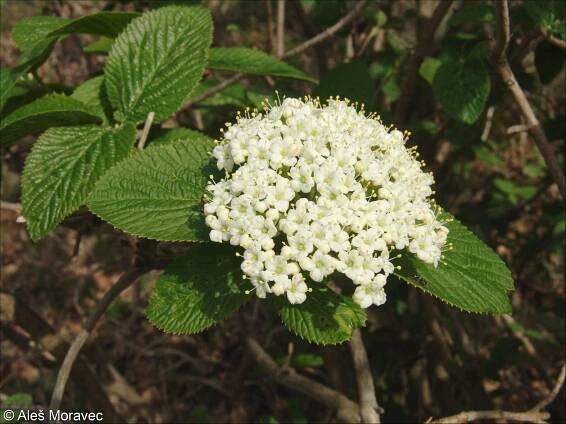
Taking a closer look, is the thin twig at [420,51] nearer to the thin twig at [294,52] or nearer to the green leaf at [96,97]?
the thin twig at [294,52]

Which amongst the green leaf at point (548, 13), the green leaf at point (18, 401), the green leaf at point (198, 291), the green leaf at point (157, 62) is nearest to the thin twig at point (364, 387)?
the green leaf at point (198, 291)

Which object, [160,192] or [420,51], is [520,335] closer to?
[420,51]

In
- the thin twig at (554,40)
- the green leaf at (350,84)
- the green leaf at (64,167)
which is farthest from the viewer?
the green leaf at (350,84)

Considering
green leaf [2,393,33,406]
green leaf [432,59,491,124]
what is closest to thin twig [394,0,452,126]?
green leaf [432,59,491,124]

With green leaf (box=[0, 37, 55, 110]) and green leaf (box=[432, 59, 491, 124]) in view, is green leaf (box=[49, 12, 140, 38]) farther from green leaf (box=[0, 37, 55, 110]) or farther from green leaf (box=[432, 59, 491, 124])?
green leaf (box=[432, 59, 491, 124])

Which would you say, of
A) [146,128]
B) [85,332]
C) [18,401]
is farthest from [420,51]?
[18,401]

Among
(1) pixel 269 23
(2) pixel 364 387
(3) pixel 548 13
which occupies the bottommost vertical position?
(2) pixel 364 387

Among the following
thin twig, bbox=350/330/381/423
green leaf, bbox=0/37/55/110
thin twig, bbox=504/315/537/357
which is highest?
green leaf, bbox=0/37/55/110
